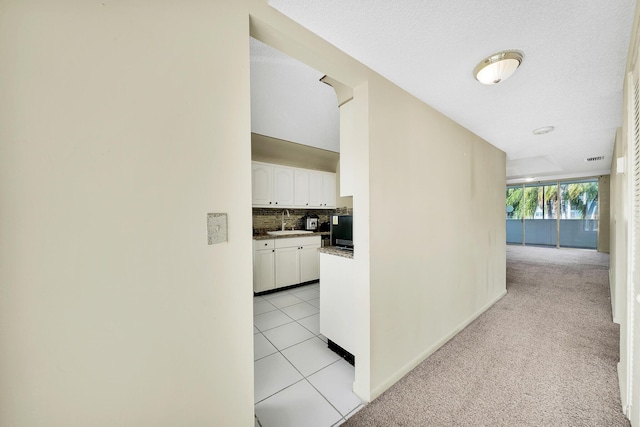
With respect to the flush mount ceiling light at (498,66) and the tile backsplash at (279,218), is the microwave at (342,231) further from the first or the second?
the tile backsplash at (279,218)

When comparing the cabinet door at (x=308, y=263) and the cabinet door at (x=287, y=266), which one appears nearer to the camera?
the cabinet door at (x=287, y=266)

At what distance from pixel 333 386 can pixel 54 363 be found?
1.66 m

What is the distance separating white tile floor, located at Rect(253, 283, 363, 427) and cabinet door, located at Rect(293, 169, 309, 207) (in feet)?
7.60

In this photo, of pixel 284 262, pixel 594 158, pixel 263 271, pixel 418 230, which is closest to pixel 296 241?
pixel 284 262

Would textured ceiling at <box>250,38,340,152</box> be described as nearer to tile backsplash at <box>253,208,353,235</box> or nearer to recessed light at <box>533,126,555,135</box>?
tile backsplash at <box>253,208,353,235</box>

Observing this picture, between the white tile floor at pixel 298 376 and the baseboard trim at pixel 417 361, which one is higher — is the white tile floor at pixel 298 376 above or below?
below

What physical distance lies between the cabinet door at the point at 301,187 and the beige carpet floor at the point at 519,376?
3.32 meters

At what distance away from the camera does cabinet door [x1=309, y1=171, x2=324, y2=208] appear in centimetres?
488

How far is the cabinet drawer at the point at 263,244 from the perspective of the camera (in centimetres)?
381

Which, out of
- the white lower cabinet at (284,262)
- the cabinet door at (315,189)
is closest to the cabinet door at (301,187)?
the cabinet door at (315,189)

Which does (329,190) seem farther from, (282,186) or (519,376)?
(519,376)

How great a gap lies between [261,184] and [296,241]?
3.99 ft

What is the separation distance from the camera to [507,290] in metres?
3.83

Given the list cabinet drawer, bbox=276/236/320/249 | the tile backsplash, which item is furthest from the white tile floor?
the tile backsplash
